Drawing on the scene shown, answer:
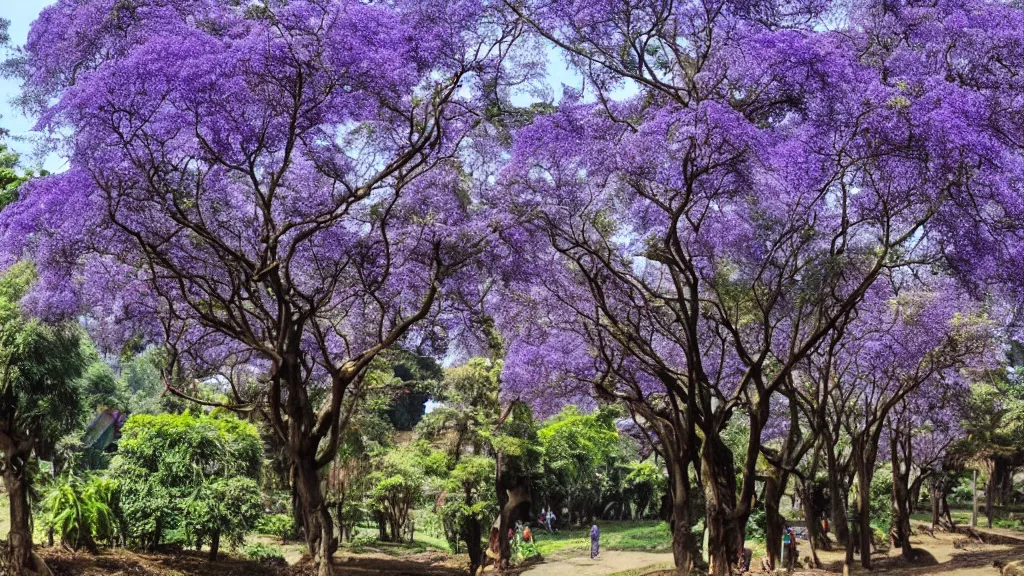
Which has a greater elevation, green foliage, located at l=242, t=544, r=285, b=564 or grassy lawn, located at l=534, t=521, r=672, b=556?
green foliage, located at l=242, t=544, r=285, b=564

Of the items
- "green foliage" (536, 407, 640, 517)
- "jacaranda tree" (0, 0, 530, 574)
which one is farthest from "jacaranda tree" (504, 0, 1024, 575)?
"green foliage" (536, 407, 640, 517)

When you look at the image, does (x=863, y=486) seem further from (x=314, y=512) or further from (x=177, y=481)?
(x=177, y=481)

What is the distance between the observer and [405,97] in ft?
39.8

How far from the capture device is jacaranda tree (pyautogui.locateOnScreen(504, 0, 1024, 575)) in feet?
35.7

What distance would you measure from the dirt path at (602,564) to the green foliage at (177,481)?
8763 mm

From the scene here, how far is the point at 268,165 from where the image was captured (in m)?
12.7

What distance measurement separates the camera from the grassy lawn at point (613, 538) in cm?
3056

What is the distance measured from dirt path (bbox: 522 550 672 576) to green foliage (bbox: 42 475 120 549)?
10604mm

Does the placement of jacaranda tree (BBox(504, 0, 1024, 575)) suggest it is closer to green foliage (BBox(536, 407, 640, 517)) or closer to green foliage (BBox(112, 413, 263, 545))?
green foliage (BBox(112, 413, 263, 545))

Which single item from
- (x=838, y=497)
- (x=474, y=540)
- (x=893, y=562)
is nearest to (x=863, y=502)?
(x=838, y=497)

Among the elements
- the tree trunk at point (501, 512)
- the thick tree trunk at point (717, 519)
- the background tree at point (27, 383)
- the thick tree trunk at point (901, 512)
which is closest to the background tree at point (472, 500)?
the tree trunk at point (501, 512)

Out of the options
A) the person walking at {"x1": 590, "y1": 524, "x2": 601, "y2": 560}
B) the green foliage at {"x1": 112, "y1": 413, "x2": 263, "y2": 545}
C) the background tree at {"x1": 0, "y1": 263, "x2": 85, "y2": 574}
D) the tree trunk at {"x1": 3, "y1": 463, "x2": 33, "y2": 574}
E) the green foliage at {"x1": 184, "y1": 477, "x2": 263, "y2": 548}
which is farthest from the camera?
the person walking at {"x1": 590, "y1": 524, "x2": 601, "y2": 560}

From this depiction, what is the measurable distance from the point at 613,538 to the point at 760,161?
26600 mm

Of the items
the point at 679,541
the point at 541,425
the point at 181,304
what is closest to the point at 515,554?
the point at 541,425
